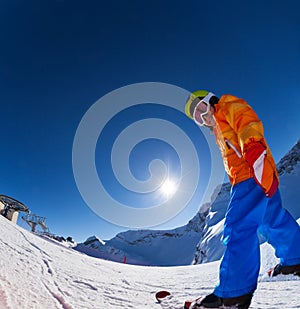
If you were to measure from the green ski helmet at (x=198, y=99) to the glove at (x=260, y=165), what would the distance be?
23.8 inches

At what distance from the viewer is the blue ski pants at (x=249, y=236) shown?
1311 mm

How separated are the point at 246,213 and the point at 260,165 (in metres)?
0.32

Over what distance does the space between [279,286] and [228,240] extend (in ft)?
4.02

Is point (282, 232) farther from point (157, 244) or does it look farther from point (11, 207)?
point (157, 244)

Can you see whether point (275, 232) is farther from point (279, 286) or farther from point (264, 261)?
point (264, 261)

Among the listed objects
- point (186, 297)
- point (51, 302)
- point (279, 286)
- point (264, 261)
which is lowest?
point (51, 302)

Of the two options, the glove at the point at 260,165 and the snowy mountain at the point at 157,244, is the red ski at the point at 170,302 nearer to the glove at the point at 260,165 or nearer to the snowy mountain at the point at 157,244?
the glove at the point at 260,165

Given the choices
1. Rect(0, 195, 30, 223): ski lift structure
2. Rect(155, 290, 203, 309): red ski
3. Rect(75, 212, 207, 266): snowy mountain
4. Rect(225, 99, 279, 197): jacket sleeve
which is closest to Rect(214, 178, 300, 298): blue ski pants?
Rect(225, 99, 279, 197): jacket sleeve

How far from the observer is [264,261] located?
3.29 m

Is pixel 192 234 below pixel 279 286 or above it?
above

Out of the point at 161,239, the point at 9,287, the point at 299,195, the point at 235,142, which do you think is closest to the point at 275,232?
the point at 235,142

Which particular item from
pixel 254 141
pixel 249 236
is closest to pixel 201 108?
pixel 254 141

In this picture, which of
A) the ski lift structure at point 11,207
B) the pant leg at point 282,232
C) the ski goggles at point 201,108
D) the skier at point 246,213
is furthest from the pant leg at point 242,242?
the ski lift structure at point 11,207

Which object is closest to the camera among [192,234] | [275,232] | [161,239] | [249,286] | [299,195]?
[249,286]
